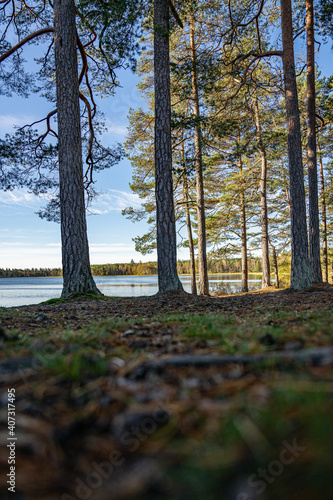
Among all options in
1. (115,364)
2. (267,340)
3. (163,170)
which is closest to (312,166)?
(163,170)

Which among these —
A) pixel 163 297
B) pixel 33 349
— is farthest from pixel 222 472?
pixel 163 297

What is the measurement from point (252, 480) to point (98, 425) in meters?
0.51

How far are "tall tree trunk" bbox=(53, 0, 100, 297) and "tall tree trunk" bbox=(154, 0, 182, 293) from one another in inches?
77.8

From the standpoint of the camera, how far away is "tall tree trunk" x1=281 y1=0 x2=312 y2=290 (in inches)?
340

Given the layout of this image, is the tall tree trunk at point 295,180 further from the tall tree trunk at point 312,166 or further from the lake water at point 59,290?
the lake water at point 59,290

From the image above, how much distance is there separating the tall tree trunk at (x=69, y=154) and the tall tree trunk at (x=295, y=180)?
19.6 feet

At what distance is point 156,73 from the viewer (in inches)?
316

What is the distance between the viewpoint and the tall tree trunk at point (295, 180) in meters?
8.62

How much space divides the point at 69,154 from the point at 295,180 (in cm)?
663

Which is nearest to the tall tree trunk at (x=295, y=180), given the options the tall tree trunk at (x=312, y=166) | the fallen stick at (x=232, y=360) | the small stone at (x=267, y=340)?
the tall tree trunk at (x=312, y=166)

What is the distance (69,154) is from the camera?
7.58 m

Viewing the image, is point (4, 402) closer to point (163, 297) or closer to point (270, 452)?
point (270, 452)

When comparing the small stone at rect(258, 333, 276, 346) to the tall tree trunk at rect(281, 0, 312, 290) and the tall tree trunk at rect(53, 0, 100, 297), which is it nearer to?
the tall tree trunk at rect(53, 0, 100, 297)

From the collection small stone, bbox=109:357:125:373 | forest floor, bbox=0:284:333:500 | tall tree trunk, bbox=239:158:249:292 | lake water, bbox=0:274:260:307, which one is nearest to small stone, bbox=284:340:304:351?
forest floor, bbox=0:284:333:500
